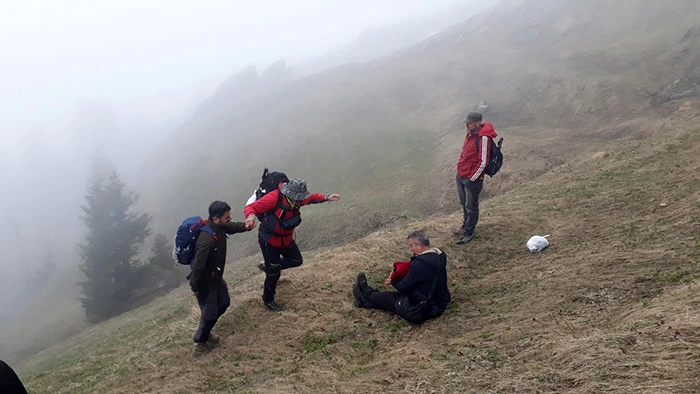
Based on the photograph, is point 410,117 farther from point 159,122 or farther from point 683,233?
point 159,122

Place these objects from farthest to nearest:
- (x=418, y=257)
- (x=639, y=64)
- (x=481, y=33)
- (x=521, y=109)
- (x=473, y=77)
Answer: (x=481, y=33) → (x=473, y=77) → (x=521, y=109) → (x=639, y=64) → (x=418, y=257)

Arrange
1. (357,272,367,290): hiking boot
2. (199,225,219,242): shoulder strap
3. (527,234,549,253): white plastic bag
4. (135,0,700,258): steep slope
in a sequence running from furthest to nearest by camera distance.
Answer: (135,0,700,258): steep slope → (527,234,549,253): white plastic bag → (357,272,367,290): hiking boot → (199,225,219,242): shoulder strap

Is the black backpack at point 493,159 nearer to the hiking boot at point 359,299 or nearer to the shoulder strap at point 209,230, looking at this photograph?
the hiking boot at point 359,299

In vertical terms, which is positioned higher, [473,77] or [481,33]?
[481,33]

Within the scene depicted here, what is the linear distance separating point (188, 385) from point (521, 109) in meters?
32.1

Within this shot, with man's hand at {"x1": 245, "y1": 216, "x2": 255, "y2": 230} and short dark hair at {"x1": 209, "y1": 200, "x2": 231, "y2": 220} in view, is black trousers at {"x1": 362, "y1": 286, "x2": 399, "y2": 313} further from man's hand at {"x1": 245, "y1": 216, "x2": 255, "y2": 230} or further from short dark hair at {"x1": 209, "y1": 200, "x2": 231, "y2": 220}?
short dark hair at {"x1": 209, "y1": 200, "x2": 231, "y2": 220}

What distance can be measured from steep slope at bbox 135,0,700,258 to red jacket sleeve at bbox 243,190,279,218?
564 inches

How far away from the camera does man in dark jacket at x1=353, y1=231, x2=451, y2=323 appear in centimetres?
751

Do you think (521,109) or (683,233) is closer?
(683,233)

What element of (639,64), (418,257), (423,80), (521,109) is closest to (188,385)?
(418,257)

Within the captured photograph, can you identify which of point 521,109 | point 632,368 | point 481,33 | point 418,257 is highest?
point 481,33

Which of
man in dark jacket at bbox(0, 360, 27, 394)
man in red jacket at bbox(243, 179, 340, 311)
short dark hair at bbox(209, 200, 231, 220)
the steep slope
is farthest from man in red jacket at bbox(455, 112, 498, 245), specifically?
the steep slope

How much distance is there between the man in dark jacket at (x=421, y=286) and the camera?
24.6 feet

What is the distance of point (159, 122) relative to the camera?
16050 cm
